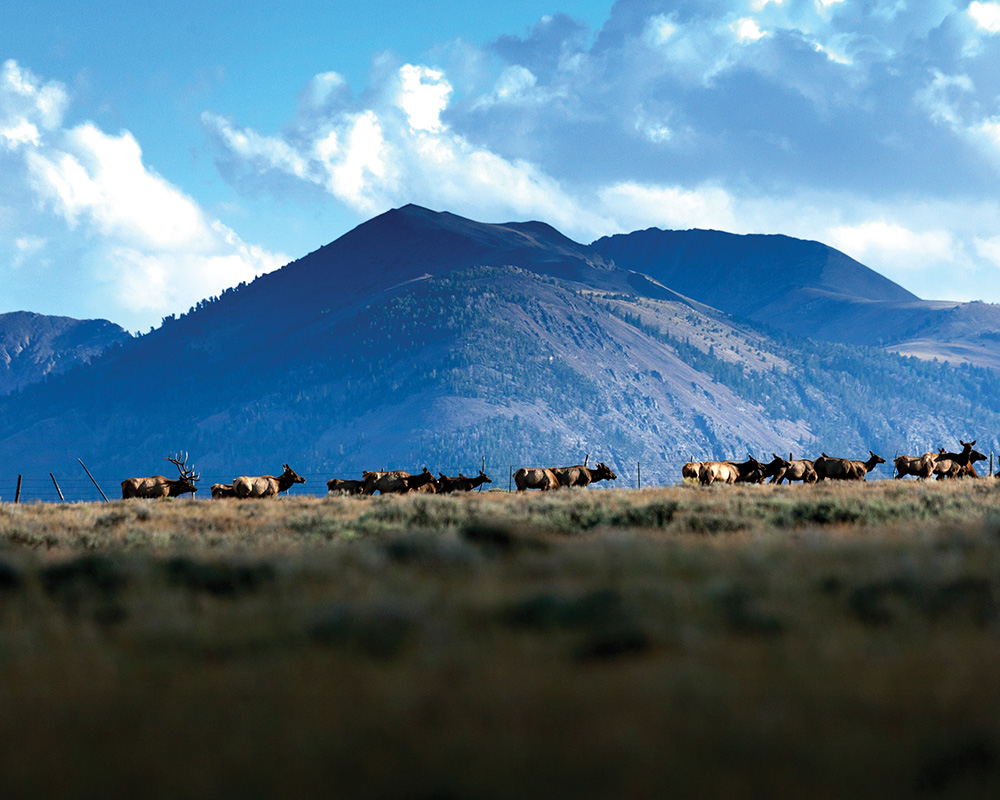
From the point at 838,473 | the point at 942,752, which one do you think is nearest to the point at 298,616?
the point at 942,752

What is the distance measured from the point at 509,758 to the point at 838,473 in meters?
34.2

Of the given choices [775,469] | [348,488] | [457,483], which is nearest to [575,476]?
[457,483]

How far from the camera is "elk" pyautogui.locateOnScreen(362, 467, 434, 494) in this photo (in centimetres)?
3422

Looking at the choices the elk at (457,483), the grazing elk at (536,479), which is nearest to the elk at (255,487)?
the elk at (457,483)

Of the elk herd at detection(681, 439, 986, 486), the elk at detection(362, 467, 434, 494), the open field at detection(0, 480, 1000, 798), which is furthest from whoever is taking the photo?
the elk herd at detection(681, 439, 986, 486)

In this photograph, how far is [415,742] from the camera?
524 cm

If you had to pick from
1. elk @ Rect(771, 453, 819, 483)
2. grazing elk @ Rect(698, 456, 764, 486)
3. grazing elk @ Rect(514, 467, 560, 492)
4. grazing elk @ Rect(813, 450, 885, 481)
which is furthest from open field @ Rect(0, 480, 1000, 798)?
grazing elk @ Rect(813, 450, 885, 481)

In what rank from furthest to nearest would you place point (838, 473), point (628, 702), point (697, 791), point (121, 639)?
point (838, 473) → point (121, 639) → point (628, 702) → point (697, 791)

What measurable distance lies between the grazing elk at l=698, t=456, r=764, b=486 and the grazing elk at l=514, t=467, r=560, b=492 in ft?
17.9

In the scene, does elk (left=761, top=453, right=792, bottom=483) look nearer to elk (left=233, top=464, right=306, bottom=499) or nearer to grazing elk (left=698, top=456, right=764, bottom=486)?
grazing elk (left=698, top=456, right=764, bottom=486)

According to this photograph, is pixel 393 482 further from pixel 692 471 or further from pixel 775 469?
pixel 775 469

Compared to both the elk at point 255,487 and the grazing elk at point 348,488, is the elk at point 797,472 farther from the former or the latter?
the elk at point 255,487

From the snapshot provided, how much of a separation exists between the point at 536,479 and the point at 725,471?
721 cm

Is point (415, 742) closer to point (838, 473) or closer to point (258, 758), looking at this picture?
point (258, 758)
